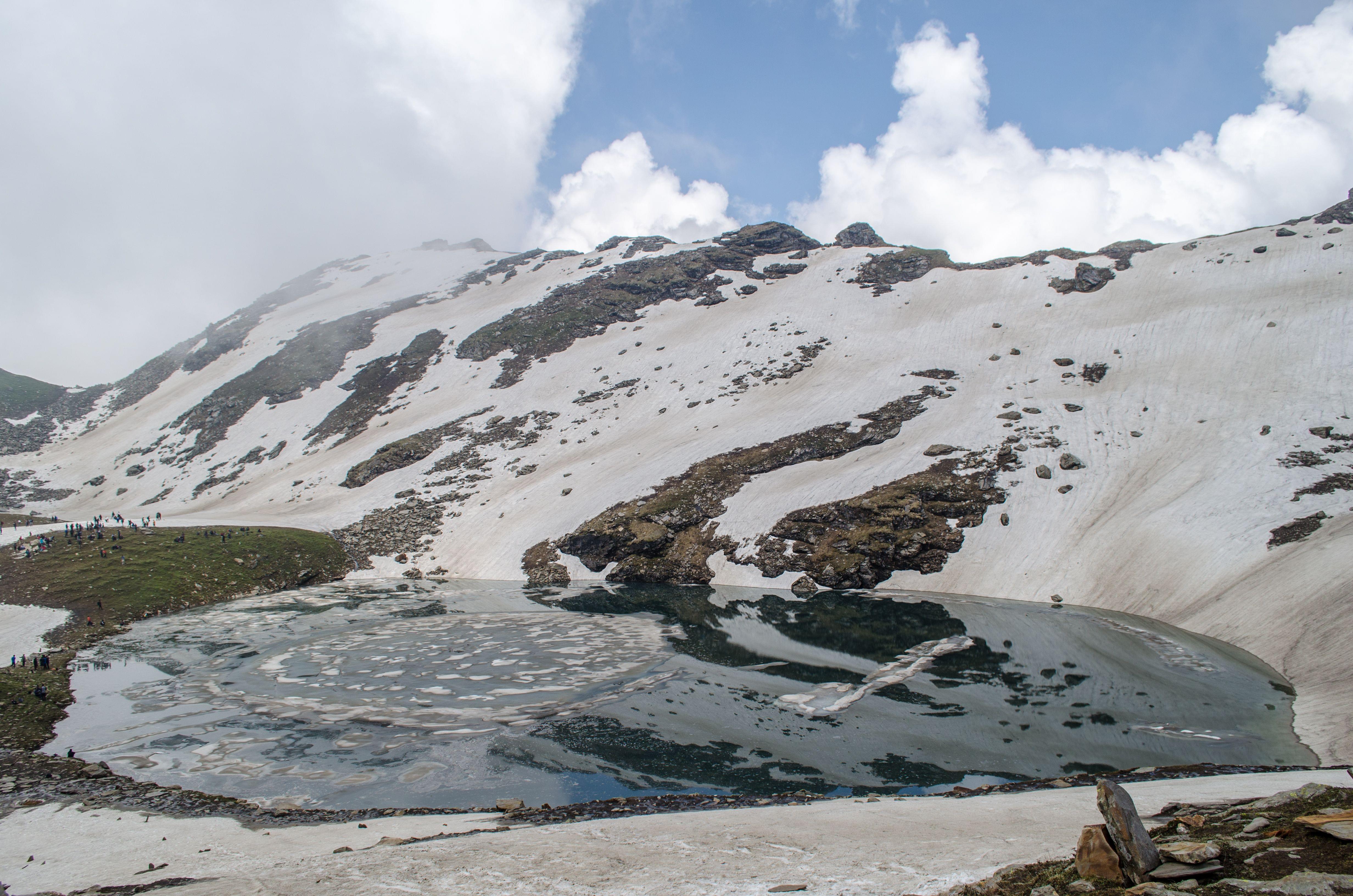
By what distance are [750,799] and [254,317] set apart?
163m

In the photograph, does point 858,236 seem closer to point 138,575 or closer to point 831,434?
point 831,434

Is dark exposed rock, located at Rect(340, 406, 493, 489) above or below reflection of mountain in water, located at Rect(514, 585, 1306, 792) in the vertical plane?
above

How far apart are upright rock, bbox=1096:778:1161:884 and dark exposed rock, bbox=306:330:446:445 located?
3807 inches

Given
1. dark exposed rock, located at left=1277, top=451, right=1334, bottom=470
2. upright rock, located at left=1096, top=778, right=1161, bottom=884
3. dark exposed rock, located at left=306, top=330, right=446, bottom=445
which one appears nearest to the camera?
upright rock, located at left=1096, top=778, right=1161, bottom=884

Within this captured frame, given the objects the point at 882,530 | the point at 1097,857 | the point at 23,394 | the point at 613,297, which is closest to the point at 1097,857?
the point at 1097,857

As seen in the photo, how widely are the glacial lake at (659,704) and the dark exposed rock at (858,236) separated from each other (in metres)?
104

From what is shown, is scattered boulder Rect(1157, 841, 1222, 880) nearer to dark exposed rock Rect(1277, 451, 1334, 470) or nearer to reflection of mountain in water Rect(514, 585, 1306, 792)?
reflection of mountain in water Rect(514, 585, 1306, 792)

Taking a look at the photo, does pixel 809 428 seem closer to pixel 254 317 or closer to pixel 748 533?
pixel 748 533

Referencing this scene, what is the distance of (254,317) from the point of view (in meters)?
142

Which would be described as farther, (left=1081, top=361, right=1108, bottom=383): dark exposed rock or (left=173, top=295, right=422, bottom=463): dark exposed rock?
(left=173, top=295, right=422, bottom=463): dark exposed rock

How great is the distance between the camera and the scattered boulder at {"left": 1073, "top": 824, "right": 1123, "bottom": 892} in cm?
800

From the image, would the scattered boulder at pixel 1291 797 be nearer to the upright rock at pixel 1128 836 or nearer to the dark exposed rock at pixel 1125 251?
the upright rock at pixel 1128 836

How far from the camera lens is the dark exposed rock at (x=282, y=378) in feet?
326

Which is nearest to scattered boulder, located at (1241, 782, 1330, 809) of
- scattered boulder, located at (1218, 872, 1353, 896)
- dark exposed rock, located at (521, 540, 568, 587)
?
scattered boulder, located at (1218, 872, 1353, 896)
